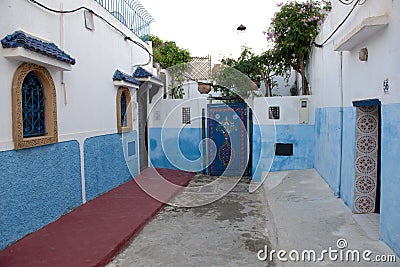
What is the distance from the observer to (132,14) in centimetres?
940

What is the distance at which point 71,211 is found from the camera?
580 cm

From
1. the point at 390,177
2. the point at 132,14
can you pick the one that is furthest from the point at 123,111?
the point at 390,177

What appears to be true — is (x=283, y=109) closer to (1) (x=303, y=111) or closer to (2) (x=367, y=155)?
(1) (x=303, y=111)

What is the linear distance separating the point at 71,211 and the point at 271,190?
3.67 metres

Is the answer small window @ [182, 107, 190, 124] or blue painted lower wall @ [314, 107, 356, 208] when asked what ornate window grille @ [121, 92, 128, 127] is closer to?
small window @ [182, 107, 190, 124]

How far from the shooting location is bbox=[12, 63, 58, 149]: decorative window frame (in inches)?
171

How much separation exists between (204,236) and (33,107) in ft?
9.71

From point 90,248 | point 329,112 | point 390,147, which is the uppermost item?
point 329,112

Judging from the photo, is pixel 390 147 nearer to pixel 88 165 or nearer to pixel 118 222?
pixel 118 222

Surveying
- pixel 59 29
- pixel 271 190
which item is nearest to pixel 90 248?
pixel 59 29

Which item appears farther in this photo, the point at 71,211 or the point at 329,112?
the point at 329,112

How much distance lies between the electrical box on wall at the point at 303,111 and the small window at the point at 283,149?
653 millimetres

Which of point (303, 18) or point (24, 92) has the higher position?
point (303, 18)

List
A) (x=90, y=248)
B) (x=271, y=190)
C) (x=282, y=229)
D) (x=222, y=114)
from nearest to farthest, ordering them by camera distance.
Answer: (x=90, y=248), (x=282, y=229), (x=271, y=190), (x=222, y=114)
